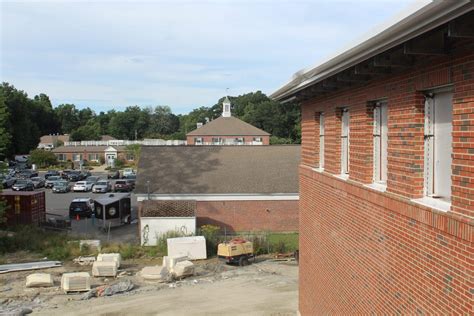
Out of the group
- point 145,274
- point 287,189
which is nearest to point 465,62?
point 145,274

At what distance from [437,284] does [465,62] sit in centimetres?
259

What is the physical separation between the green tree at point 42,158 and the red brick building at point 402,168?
90.1 m

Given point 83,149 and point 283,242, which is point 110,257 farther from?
point 83,149

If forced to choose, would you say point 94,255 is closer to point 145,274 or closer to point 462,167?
point 145,274

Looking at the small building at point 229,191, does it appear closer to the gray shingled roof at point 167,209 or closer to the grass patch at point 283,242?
the gray shingled roof at point 167,209

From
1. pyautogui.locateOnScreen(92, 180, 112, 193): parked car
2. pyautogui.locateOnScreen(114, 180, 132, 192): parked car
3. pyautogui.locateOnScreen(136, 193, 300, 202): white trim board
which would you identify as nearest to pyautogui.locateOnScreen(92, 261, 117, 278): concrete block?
pyautogui.locateOnScreen(136, 193, 300, 202): white trim board

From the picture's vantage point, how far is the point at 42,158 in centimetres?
9419

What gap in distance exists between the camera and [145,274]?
81.8ft

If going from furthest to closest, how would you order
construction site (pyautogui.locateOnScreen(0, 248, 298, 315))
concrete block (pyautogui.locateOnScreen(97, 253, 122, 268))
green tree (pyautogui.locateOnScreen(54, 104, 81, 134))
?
1. green tree (pyautogui.locateOnScreen(54, 104, 81, 134))
2. concrete block (pyautogui.locateOnScreen(97, 253, 122, 268))
3. construction site (pyautogui.locateOnScreen(0, 248, 298, 315))

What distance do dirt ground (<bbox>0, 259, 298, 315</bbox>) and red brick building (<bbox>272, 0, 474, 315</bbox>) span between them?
9.64 metres

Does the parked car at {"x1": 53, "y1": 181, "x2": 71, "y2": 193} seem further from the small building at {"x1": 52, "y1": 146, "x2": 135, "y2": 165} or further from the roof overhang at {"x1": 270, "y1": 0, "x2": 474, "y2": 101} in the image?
the roof overhang at {"x1": 270, "y1": 0, "x2": 474, "y2": 101}

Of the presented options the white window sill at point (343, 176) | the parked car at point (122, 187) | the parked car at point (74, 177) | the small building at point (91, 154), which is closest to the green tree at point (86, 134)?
the small building at point (91, 154)

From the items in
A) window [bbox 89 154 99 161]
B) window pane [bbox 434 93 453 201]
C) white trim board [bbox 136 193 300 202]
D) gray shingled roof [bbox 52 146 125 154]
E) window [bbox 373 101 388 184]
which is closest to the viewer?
window pane [bbox 434 93 453 201]

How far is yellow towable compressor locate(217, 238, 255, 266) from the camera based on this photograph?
27.8 meters
